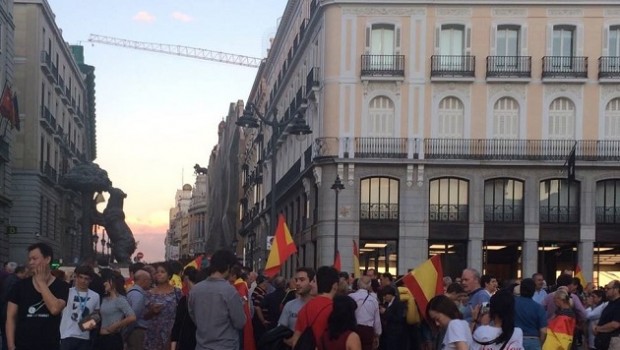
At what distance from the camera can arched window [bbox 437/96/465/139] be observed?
43.3 m

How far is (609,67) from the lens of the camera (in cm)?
4306

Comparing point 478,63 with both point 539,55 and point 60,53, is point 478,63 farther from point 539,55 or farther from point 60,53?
point 60,53

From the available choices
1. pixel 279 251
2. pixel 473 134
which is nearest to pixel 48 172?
pixel 473 134

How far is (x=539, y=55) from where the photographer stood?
142ft

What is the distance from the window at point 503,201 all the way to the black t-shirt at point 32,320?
3448 centimetres

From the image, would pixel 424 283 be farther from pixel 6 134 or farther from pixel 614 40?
pixel 6 134

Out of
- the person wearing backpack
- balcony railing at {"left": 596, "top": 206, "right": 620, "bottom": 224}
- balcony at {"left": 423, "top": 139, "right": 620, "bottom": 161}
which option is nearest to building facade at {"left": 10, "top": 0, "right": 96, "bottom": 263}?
balcony at {"left": 423, "top": 139, "right": 620, "bottom": 161}

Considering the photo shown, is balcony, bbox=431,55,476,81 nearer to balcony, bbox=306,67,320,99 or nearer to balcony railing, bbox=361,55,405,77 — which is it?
balcony railing, bbox=361,55,405,77

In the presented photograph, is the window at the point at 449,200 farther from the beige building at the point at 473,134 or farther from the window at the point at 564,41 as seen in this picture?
the window at the point at 564,41

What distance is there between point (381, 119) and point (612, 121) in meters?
8.73

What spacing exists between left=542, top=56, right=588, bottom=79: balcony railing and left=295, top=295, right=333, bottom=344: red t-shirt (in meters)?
35.1

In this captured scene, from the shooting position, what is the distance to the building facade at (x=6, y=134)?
47469mm

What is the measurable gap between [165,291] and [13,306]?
3281 mm

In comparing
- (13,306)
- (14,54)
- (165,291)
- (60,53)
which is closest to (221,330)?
(13,306)
